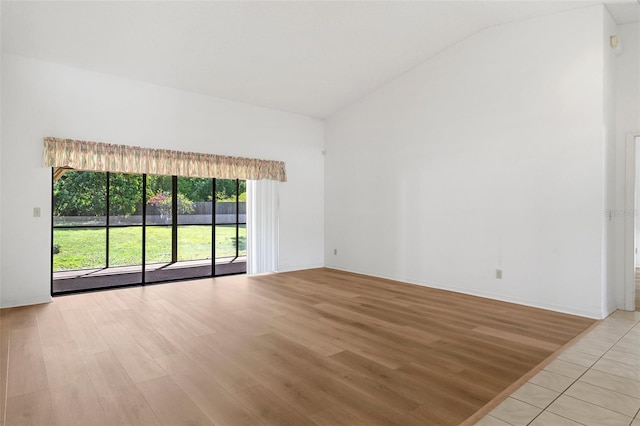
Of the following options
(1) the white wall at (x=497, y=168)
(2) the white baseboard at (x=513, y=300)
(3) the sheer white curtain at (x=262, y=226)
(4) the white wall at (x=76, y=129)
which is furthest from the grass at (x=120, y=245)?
(2) the white baseboard at (x=513, y=300)

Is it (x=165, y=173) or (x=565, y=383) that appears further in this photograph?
(x=165, y=173)

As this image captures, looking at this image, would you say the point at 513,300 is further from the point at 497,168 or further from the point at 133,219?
the point at 133,219

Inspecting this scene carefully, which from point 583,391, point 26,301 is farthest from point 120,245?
point 583,391

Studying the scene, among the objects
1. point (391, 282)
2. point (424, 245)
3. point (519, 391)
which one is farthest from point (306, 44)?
point (519, 391)

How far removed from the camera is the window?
5441 millimetres

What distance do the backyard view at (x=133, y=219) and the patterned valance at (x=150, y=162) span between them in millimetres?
397

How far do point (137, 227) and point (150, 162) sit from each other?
43.8 inches

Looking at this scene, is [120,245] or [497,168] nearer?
[497,168]

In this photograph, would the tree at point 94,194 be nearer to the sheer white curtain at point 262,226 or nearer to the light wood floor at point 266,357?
the light wood floor at point 266,357

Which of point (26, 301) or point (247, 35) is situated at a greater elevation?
point (247, 35)

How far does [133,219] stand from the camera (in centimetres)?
570

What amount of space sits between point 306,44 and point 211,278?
415cm

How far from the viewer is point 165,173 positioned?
5523mm

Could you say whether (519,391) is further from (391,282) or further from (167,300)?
(167,300)
